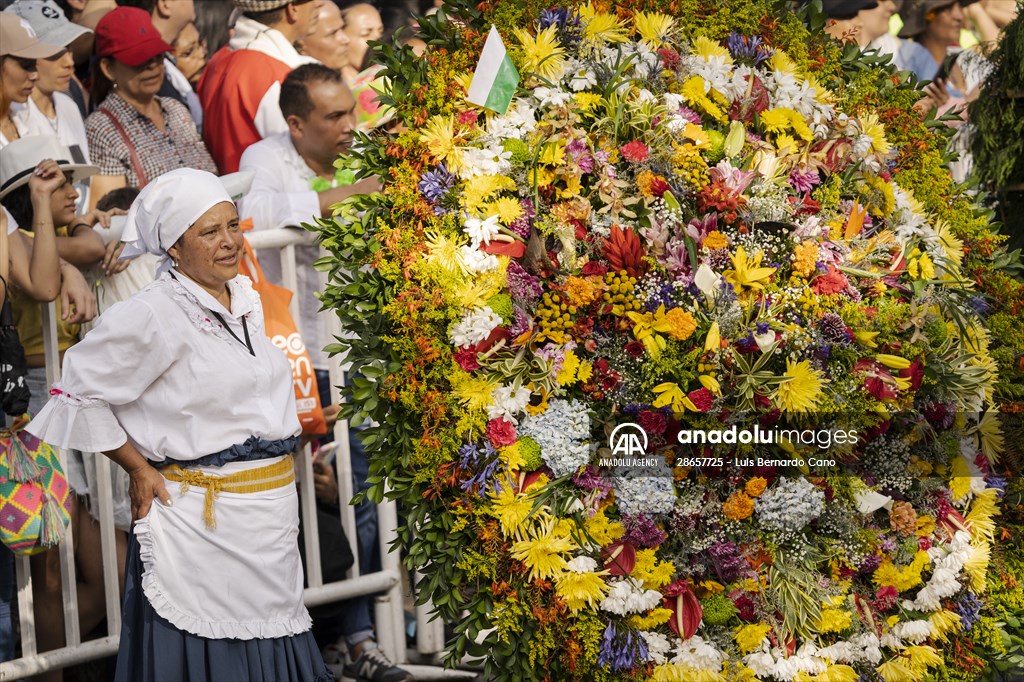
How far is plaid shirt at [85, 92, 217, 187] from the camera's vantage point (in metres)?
4.47

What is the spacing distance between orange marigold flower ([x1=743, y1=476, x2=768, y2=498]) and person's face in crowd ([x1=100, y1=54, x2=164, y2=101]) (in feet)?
9.59

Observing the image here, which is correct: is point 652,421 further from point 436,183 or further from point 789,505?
point 436,183

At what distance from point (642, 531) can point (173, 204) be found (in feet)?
5.15

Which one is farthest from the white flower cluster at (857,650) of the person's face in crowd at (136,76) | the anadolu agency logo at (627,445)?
the person's face in crowd at (136,76)

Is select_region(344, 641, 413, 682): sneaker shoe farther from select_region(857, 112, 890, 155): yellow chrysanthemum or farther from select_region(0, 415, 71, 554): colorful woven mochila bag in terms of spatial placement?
select_region(857, 112, 890, 155): yellow chrysanthemum

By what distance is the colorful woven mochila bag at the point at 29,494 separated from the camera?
3.49 meters

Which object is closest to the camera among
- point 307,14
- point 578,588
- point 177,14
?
point 578,588

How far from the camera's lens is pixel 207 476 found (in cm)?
315

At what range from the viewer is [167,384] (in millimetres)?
3123

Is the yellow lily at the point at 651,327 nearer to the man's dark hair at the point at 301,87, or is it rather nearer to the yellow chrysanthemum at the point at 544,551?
the yellow chrysanthemum at the point at 544,551

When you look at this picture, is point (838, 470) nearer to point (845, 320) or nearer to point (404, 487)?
point (845, 320)

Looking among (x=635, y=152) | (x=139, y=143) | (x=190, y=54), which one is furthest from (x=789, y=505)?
(x=190, y=54)

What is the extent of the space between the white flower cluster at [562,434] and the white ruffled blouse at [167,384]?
29.9 inches

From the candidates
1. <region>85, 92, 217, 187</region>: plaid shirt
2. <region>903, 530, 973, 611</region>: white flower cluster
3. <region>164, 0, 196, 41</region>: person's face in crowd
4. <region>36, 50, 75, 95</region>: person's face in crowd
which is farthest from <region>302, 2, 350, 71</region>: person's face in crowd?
<region>903, 530, 973, 611</region>: white flower cluster
